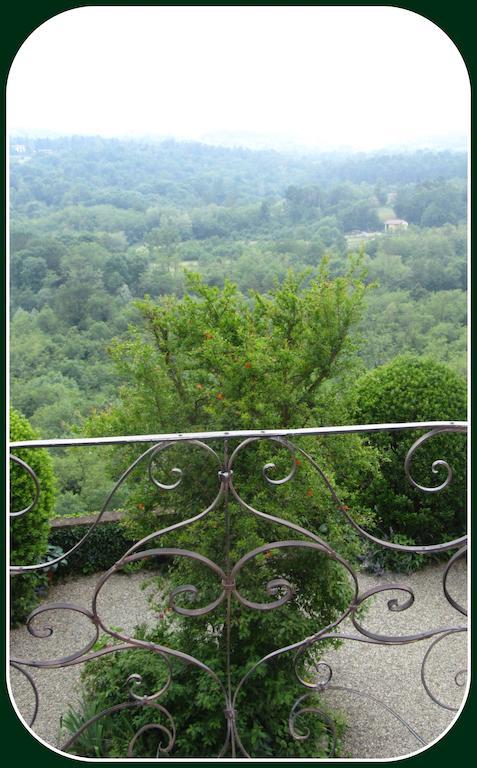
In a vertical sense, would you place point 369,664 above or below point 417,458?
below

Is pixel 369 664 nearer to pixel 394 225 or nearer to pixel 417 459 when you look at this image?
pixel 417 459

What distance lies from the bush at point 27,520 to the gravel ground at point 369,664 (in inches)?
6.9

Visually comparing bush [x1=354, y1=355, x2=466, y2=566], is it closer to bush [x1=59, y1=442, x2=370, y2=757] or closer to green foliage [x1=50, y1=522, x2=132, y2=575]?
bush [x1=59, y1=442, x2=370, y2=757]

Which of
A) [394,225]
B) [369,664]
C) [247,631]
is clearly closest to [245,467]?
[247,631]

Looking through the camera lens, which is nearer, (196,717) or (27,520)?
(196,717)

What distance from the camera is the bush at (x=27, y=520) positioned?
3393mm

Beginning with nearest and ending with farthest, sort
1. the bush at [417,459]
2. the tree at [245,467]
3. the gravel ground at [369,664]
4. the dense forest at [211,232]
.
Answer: the tree at [245,467] → the gravel ground at [369,664] → the bush at [417,459] → the dense forest at [211,232]

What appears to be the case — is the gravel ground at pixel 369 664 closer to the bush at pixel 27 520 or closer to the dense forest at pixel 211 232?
the bush at pixel 27 520

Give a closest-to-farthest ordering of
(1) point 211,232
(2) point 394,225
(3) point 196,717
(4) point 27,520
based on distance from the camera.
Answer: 1. (3) point 196,717
2. (4) point 27,520
3. (1) point 211,232
4. (2) point 394,225

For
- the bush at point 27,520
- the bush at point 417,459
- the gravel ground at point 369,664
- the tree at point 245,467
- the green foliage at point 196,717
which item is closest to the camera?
the green foliage at point 196,717

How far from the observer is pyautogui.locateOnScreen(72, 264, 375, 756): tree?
2.68 m

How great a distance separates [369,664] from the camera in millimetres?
3414

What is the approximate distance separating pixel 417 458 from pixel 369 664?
122 cm

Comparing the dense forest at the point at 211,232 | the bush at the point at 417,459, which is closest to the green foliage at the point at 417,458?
the bush at the point at 417,459
